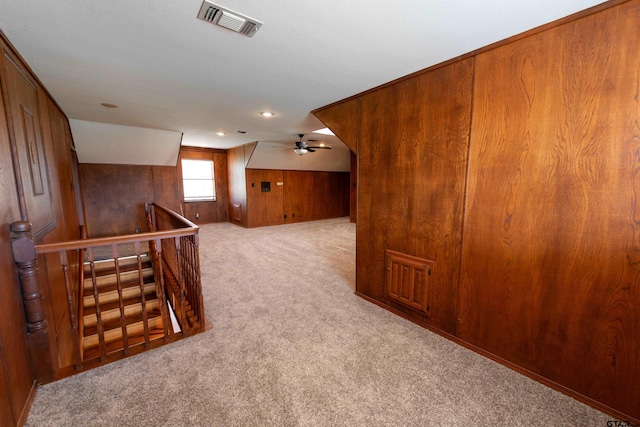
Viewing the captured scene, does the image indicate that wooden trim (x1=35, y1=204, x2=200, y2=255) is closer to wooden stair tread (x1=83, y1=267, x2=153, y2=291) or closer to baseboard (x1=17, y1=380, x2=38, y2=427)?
baseboard (x1=17, y1=380, x2=38, y2=427)

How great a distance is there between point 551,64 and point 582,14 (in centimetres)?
24

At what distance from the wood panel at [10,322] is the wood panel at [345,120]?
2.53 m

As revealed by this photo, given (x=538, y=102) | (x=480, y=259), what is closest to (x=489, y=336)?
(x=480, y=259)

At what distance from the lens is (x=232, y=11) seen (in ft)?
4.38

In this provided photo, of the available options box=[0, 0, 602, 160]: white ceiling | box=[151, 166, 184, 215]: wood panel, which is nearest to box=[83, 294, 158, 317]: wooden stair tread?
box=[151, 166, 184, 215]: wood panel

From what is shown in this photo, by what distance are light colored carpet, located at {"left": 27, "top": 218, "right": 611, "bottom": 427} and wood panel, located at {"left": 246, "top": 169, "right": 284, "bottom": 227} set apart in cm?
451

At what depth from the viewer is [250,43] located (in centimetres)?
164

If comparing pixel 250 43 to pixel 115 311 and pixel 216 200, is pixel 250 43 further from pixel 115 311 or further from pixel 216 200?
pixel 216 200

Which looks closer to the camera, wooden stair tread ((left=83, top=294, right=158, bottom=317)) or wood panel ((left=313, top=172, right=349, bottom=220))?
wooden stair tread ((left=83, top=294, right=158, bottom=317))

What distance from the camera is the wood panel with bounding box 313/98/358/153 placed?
109 inches

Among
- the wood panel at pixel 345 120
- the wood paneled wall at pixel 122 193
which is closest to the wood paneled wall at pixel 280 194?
A: the wood paneled wall at pixel 122 193

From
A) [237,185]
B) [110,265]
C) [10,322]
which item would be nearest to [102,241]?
[10,322]

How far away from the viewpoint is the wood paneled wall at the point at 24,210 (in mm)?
1329

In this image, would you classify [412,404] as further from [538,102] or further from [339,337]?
[538,102]
